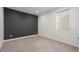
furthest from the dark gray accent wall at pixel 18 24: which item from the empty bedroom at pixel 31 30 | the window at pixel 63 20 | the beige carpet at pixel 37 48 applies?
the window at pixel 63 20

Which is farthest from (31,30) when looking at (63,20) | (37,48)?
(37,48)

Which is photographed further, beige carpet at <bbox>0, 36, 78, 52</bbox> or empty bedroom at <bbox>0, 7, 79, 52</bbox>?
empty bedroom at <bbox>0, 7, 79, 52</bbox>

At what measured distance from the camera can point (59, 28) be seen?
4207 mm

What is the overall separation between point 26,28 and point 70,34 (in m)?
3.76

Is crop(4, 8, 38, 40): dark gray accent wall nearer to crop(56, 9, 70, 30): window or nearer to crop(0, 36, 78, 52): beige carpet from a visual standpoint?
Result: crop(0, 36, 78, 52): beige carpet

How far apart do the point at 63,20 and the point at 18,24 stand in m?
3.39

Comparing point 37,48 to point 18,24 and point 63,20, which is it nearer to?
point 63,20

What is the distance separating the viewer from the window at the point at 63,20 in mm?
3629

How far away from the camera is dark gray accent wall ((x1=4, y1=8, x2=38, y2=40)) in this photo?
417cm

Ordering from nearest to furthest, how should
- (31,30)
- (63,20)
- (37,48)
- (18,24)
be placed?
(37,48)
(63,20)
(18,24)
(31,30)

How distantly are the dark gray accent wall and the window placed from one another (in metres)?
2.78

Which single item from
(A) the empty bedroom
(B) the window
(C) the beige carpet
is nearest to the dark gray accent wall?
(A) the empty bedroom

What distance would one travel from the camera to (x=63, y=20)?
4.00 m
